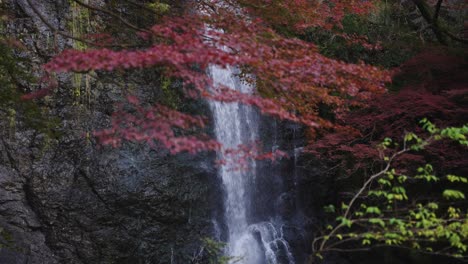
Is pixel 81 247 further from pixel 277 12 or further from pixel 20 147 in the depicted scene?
pixel 277 12

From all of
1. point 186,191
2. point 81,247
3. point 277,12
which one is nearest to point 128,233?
point 81,247

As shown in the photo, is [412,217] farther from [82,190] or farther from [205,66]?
[82,190]

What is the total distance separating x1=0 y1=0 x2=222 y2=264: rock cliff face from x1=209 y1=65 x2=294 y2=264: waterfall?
75 cm

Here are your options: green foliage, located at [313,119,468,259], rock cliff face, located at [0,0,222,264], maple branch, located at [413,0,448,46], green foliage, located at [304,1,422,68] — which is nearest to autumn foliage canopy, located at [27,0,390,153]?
green foliage, located at [313,119,468,259]

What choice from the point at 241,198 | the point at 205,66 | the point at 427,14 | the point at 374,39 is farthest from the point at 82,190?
the point at 374,39

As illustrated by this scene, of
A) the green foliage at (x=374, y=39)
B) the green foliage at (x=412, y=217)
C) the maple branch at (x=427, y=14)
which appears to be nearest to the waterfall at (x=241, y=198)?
the green foliage at (x=374, y=39)

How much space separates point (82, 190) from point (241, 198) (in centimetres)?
358

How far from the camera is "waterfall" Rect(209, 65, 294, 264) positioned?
8914 mm

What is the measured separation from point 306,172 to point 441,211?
3.31 metres

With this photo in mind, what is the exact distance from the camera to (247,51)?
3547 millimetres

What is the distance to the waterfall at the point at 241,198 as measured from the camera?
8.91 meters

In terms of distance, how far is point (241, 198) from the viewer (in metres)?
9.50

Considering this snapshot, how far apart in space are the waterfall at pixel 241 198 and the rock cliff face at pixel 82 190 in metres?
0.75

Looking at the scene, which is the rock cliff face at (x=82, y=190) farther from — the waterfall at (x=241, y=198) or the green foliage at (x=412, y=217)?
the green foliage at (x=412, y=217)
